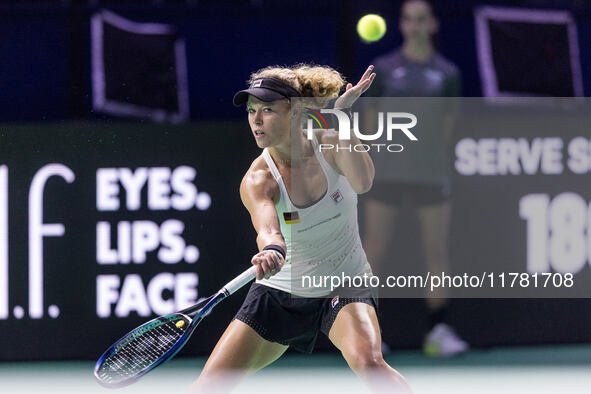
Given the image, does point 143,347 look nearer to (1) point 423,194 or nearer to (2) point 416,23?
(1) point 423,194

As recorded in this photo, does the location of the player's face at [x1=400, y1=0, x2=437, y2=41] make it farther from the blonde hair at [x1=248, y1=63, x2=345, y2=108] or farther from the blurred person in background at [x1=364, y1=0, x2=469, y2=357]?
the blonde hair at [x1=248, y1=63, x2=345, y2=108]

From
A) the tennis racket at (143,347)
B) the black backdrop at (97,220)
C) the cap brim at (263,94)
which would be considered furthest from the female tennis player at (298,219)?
the black backdrop at (97,220)

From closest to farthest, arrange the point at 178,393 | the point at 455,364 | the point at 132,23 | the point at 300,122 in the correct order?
the point at 300,122 → the point at 178,393 → the point at 455,364 → the point at 132,23

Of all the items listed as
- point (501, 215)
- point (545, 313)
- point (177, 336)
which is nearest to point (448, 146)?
point (501, 215)

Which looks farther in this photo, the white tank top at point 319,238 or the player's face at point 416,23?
the player's face at point 416,23

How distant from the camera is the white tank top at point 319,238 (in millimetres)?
3999

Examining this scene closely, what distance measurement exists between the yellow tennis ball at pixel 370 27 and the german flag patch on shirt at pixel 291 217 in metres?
2.49

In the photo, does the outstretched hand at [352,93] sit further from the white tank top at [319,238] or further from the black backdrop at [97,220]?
the black backdrop at [97,220]

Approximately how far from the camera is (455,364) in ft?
18.8

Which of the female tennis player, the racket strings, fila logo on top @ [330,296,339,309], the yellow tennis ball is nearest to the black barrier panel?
the yellow tennis ball

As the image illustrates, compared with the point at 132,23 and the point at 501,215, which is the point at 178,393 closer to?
the point at 501,215

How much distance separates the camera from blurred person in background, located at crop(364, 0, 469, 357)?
587cm

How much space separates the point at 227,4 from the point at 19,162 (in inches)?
69.3

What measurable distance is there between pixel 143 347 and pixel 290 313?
1.83ft
